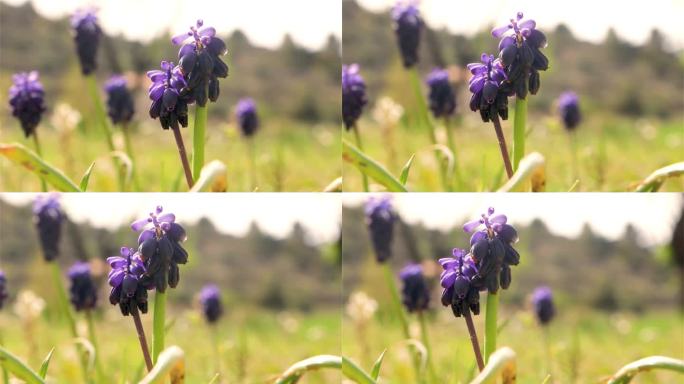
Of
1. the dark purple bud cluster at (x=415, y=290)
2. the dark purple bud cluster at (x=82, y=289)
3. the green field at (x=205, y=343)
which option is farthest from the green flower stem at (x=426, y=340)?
the dark purple bud cluster at (x=82, y=289)

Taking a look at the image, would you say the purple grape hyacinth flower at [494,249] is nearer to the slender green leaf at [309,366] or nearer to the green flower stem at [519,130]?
the green flower stem at [519,130]

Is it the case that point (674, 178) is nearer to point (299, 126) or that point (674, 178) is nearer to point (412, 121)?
point (412, 121)

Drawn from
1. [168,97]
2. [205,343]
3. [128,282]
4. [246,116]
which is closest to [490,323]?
[205,343]

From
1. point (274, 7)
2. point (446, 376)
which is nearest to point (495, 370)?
point (446, 376)

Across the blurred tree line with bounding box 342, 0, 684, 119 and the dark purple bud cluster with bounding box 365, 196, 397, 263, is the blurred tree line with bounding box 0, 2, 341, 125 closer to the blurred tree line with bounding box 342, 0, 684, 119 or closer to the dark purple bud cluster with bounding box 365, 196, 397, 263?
the blurred tree line with bounding box 342, 0, 684, 119

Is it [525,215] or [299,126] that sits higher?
[299,126]
